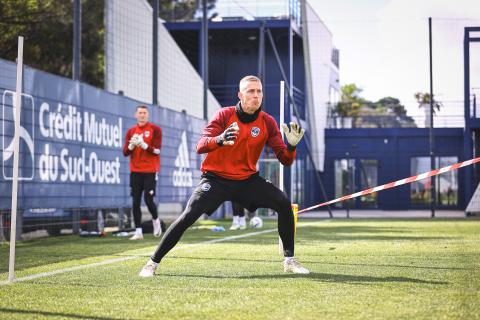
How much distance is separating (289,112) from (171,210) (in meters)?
14.5

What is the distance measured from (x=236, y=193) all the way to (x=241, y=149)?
408mm

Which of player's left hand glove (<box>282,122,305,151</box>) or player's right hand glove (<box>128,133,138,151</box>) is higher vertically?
player's right hand glove (<box>128,133,138,151</box>)

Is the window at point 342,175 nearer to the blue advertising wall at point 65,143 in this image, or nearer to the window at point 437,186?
the window at point 437,186

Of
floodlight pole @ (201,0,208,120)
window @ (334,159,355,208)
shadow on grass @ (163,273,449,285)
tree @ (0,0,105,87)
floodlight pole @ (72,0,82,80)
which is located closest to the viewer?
shadow on grass @ (163,273,449,285)

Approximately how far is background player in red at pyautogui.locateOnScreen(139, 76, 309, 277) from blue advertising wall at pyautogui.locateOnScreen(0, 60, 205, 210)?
19.3 feet

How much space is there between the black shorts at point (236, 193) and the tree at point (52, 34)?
28993 mm

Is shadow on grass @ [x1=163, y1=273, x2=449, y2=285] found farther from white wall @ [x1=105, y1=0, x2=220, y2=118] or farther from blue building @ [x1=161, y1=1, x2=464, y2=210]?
blue building @ [x1=161, y1=1, x2=464, y2=210]

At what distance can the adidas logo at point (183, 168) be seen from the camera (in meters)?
21.7

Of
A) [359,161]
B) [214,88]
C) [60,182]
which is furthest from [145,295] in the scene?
[359,161]

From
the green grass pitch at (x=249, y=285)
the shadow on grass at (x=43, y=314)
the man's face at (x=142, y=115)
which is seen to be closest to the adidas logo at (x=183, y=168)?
the man's face at (x=142, y=115)

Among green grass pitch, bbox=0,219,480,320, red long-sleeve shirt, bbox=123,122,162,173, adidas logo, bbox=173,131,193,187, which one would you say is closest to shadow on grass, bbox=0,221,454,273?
green grass pitch, bbox=0,219,480,320

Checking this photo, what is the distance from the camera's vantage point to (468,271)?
25.8 feet

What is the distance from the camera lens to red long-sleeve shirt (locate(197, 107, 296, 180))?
7.61m

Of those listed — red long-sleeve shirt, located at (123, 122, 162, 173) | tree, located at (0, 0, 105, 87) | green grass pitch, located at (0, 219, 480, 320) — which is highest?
tree, located at (0, 0, 105, 87)
